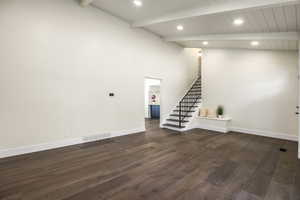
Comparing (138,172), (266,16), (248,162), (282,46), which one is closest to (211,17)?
(266,16)

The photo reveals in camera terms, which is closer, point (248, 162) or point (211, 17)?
point (248, 162)

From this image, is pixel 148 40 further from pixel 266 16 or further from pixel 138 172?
pixel 138 172

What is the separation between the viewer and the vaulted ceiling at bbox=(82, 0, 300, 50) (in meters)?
3.46

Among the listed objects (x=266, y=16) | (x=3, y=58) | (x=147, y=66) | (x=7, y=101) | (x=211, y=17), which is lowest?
(x=7, y=101)

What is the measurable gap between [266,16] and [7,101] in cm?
584

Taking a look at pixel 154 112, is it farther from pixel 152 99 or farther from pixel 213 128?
pixel 213 128

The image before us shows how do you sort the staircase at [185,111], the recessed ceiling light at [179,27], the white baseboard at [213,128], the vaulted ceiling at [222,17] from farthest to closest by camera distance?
the staircase at [185,111] → the white baseboard at [213,128] → the recessed ceiling light at [179,27] → the vaulted ceiling at [222,17]

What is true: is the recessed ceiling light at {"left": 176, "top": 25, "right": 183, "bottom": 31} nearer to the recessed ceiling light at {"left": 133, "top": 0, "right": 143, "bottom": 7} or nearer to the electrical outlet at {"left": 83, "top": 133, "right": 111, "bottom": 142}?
the recessed ceiling light at {"left": 133, "top": 0, "right": 143, "bottom": 7}

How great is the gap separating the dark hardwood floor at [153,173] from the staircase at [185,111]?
84.0 inches

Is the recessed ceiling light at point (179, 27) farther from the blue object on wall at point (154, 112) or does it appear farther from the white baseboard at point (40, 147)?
the blue object on wall at point (154, 112)

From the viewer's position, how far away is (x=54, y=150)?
395cm

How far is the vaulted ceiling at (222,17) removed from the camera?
11.3 ft

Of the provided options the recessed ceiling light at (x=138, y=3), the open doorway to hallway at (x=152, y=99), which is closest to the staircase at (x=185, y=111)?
the open doorway to hallway at (x=152, y=99)

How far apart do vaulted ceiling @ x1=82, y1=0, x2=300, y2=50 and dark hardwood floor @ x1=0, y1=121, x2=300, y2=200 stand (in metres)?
3.05
